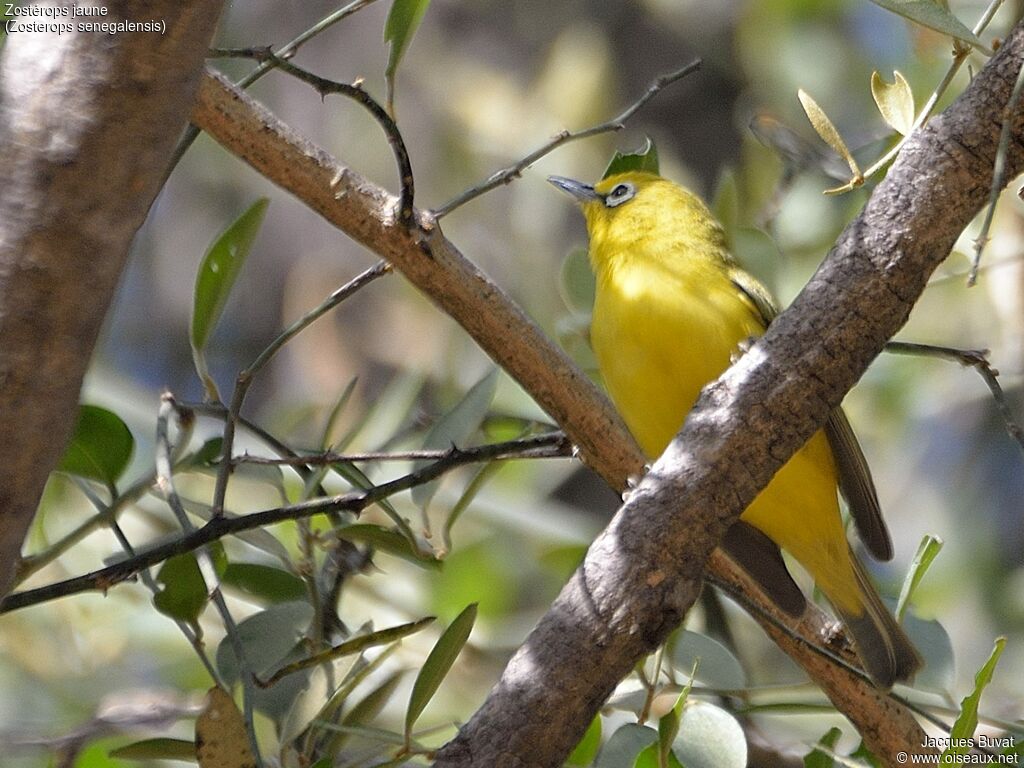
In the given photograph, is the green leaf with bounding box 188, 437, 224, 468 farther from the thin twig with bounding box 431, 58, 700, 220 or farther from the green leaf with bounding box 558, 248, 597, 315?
the green leaf with bounding box 558, 248, 597, 315

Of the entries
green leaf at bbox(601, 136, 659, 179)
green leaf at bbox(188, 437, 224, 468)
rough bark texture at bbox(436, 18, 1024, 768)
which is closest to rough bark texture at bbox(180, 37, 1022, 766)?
rough bark texture at bbox(436, 18, 1024, 768)

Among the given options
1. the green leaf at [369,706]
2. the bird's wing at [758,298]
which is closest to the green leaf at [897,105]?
the green leaf at [369,706]

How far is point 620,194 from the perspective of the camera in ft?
11.0

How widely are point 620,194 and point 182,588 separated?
2.06 m

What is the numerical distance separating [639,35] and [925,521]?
2578 mm

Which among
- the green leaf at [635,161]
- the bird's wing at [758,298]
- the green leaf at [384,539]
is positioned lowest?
the green leaf at [384,539]

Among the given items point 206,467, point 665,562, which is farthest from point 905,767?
point 206,467

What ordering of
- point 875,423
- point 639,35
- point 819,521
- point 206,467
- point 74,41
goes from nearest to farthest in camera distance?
point 74,41 → point 206,467 → point 819,521 → point 875,423 → point 639,35

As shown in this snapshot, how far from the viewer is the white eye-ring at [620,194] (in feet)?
10.9

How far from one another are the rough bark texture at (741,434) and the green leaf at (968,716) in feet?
0.99

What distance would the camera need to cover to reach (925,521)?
5.27 meters

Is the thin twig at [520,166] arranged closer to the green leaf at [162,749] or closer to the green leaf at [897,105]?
the green leaf at [897,105]

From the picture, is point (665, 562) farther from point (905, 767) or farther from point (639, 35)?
point (639, 35)

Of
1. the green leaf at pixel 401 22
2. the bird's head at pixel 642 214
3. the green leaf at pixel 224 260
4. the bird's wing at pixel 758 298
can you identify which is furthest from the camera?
the bird's head at pixel 642 214
